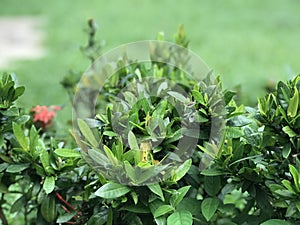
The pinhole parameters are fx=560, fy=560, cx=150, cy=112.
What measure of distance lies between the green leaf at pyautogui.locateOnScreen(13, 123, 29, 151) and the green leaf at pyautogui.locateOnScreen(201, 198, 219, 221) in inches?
26.2

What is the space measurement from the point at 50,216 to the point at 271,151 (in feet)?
2.76

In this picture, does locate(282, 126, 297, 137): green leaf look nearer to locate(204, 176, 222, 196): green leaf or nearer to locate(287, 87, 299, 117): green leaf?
locate(287, 87, 299, 117): green leaf

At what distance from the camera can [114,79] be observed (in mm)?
2488

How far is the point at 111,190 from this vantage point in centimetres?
167

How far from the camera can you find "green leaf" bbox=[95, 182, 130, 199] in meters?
1.65

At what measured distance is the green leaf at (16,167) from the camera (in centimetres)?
201

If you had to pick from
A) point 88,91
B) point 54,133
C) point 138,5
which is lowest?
point 54,133

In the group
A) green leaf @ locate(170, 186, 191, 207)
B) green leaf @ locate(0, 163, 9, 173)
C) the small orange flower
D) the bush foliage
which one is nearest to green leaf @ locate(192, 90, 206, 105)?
the bush foliage

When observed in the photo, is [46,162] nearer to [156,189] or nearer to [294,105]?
[156,189]

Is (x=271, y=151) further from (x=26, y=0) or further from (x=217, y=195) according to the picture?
(x=26, y=0)

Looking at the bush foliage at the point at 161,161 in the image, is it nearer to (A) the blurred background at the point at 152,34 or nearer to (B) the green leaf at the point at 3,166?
(B) the green leaf at the point at 3,166

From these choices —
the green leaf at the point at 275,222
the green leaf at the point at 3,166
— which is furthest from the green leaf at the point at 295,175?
the green leaf at the point at 3,166

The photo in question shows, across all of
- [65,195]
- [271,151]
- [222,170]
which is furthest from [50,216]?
[271,151]

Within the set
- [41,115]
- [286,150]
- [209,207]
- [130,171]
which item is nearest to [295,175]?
[286,150]
